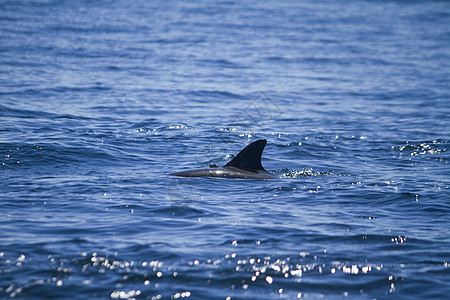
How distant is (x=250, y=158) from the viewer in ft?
45.9

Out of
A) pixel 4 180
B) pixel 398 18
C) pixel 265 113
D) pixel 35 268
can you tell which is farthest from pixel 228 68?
pixel 398 18

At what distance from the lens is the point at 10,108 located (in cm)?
2117

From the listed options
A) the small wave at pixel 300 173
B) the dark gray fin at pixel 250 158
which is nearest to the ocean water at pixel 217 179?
the small wave at pixel 300 173

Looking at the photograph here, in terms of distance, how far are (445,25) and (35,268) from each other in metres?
55.8

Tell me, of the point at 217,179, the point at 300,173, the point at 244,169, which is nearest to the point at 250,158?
the point at 244,169

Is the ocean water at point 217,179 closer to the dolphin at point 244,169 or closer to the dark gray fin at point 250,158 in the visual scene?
the dolphin at point 244,169

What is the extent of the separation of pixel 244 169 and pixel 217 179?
2.59 ft

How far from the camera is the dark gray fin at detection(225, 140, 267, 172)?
44.9 ft

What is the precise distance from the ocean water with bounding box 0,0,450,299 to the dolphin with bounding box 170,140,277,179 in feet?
0.65

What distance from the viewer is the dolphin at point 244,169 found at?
13695 millimetres

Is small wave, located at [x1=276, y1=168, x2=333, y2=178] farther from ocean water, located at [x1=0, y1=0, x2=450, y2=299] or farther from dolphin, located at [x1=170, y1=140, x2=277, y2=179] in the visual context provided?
dolphin, located at [x1=170, y1=140, x2=277, y2=179]

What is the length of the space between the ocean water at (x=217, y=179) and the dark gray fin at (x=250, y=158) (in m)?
0.53

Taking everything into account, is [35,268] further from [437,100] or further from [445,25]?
[445,25]

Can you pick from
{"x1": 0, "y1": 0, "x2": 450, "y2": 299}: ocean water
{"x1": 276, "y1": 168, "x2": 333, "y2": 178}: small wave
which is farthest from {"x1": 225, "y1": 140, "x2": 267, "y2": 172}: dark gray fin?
{"x1": 276, "y1": 168, "x2": 333, "y2": 178}: small wave
